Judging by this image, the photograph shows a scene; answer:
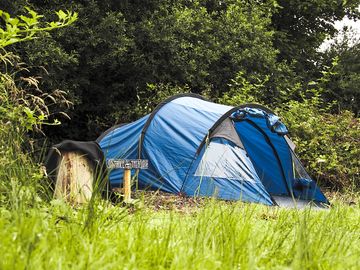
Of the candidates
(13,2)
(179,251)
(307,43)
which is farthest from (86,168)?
(307,43)

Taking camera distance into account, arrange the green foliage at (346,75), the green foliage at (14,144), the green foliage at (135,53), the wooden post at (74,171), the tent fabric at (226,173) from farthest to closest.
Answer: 1. the green foliage at (346,75)
2. the green foliage at (135,53)
3. the tent fabric at (226,173)
4. the wooden post at (74,171)
5. the green foliage at (14,144)

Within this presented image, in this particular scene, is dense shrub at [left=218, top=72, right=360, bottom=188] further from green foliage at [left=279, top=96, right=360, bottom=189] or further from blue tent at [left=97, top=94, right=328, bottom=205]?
blue tent at [left=97, top=94, right=328, bottom=205]

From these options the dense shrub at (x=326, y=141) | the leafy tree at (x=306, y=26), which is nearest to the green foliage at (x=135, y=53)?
the dense shrub at (x=326, y=141)

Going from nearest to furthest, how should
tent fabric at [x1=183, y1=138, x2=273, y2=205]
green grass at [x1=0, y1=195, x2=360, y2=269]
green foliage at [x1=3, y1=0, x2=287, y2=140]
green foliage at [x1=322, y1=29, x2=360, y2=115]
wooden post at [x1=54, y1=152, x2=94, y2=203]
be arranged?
green grass at [x1=0, y1=195, x2=360, y2=269] < wooden post at [x1=54, y1=152, x2=94, y2=203] < tent fabric at [x1=183, y1=138, x2=273, y2=205] < green foliage at [x1=3, y1=0, x2=287, y2=140] < green foliage at [x1=322, y1=29, x2=360, y2=115]

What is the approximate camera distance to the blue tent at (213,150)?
723 cm

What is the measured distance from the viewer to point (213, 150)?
289 inches

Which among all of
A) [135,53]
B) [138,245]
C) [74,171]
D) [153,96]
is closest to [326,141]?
[153,96]

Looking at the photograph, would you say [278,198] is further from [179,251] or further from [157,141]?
[179,251]

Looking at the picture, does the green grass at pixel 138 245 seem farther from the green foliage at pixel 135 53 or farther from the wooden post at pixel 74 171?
the green foliage at pixel 135 53

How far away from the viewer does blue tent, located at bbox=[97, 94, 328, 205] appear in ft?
23.7

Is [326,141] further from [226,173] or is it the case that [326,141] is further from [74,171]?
[74,171]

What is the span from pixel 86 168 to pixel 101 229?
10.7ft

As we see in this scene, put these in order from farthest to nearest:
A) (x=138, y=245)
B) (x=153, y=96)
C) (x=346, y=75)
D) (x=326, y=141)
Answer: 1. (x=346, y=75)
2. (x=153, y=96)
3. (x=326, y=141)
4. (x=138, y=245)

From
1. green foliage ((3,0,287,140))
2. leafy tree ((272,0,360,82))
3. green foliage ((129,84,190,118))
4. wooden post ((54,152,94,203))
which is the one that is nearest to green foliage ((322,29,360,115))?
leafy tree ((272,0,360,82))
